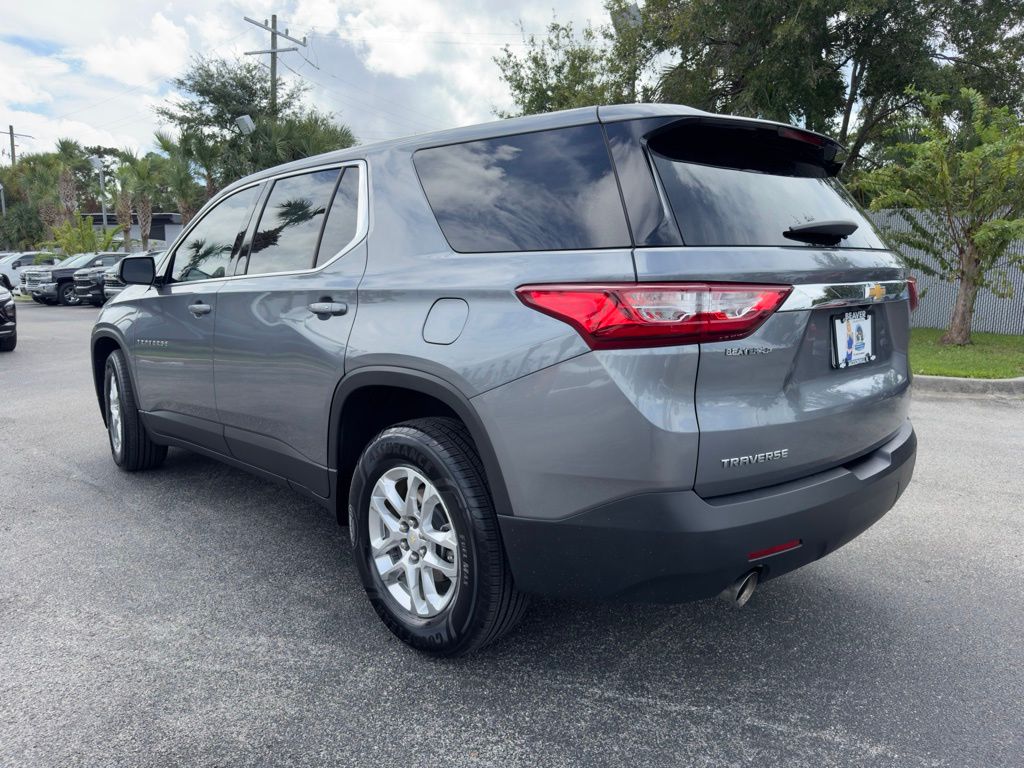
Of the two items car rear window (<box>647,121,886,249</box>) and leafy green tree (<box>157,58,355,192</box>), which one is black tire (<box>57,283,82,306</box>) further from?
car rear window (<box>647,121,886,249</box>)

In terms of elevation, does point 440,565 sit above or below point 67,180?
below

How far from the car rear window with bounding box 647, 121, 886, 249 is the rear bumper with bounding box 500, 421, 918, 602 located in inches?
28.9

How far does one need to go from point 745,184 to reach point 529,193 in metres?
0.68

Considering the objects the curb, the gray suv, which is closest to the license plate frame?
the gray suv

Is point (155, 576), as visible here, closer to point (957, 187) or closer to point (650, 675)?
point (650, 675)

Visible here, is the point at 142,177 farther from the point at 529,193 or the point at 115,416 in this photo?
the point at 529,193

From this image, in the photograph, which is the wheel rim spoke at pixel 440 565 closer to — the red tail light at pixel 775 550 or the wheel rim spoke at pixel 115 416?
the red tail light at pixel 775 550

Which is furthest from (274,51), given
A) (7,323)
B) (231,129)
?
(7,323)

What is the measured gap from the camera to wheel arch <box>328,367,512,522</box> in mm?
2355

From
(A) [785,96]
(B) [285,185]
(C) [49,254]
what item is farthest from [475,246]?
(C) [49,254]

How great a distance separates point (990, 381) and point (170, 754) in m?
A: 8.60

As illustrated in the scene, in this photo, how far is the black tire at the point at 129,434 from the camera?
15.6 feet

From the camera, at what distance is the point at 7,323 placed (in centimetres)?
1159

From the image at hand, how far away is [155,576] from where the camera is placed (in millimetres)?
3393
